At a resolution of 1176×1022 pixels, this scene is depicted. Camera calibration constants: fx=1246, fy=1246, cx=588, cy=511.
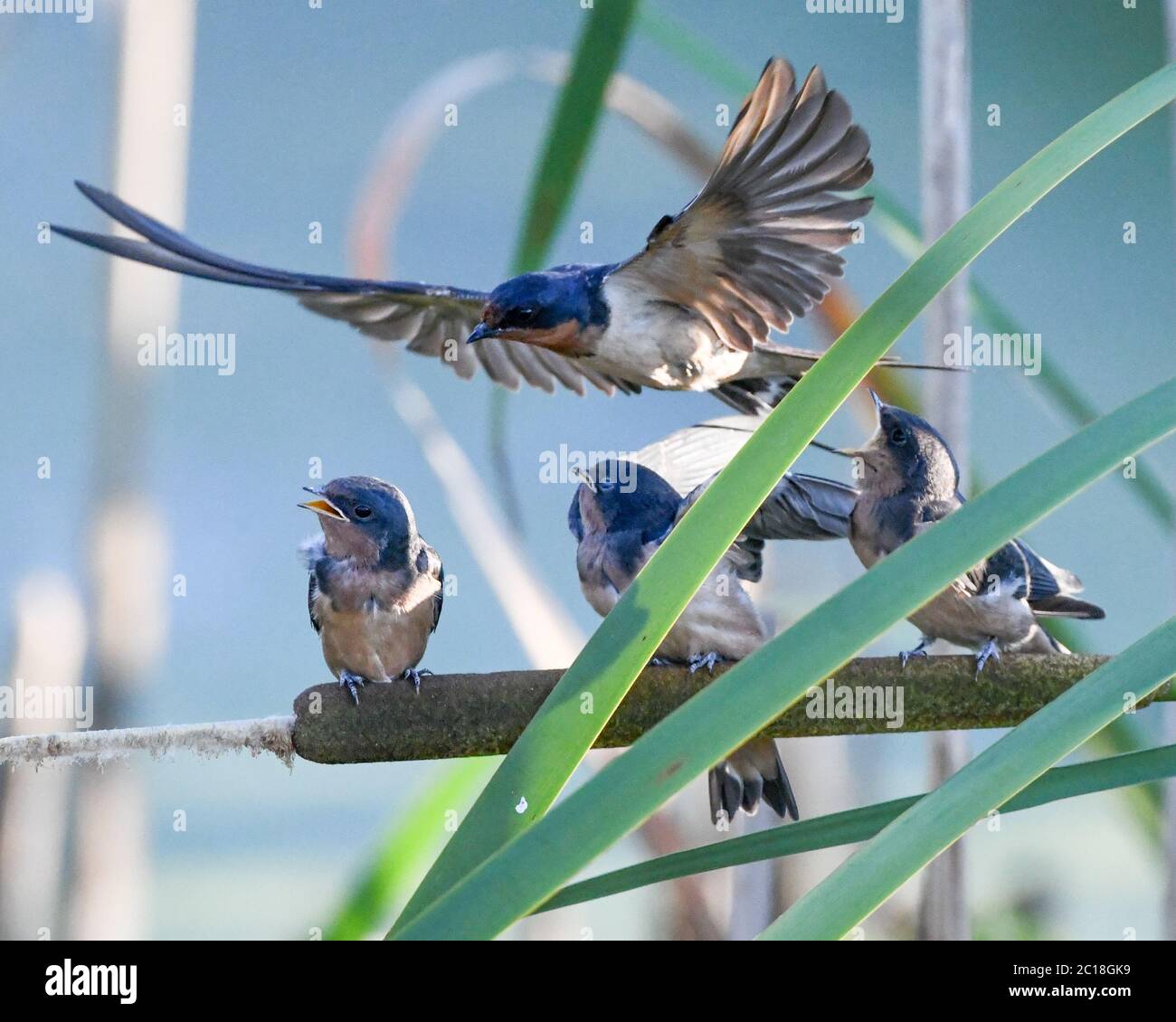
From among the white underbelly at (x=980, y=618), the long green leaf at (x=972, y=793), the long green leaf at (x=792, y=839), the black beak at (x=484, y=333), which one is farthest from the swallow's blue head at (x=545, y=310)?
the long green leaf at (x=972, y=793)

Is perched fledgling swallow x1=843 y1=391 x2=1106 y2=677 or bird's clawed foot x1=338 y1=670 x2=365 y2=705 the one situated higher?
perched fledgling swallow x1=843 y1=391 x2=1106 y2=677

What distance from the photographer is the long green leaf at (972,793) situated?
0.35 metres

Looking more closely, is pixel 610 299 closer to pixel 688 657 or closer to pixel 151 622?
pixel 688 657

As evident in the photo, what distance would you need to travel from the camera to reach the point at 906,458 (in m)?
0.90

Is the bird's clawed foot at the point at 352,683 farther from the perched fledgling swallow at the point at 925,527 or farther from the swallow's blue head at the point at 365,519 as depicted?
the perched fledgling swallow at the point at 925,527

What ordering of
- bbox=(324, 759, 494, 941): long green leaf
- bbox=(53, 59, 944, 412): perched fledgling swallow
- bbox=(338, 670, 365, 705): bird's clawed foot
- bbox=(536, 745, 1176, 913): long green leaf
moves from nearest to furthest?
bbox=(536, 745, 1176, 913): long green leaf
bbox=(338, 670, 365, 705): bird's clawed foot
bbox=(53, 59, 944, 412): perched fledgling swallow
bbox=(324, 759, 494, 941): long green leaf

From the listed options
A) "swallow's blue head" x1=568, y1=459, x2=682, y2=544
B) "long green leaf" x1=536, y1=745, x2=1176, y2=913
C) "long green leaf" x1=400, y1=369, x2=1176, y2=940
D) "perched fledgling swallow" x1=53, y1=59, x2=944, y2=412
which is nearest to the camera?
"long green leaf" x1=400, y1=369, x2=1176, y2=940

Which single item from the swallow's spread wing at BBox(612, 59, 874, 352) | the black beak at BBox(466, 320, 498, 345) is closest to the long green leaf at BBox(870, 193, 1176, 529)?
the swallow's spread wing at BBox(612, 59, 874, 352)

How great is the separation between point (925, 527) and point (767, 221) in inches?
10.1

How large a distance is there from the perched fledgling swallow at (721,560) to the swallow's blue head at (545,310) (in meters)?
0.11

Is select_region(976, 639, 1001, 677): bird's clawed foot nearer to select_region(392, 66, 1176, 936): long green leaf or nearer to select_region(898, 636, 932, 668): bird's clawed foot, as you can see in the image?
select_region(898, 636, 932, 668): bird's clawed foot

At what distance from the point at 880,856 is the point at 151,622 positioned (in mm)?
1262

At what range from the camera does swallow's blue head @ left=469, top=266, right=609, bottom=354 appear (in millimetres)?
981

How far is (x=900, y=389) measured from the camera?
1113 millimetres
